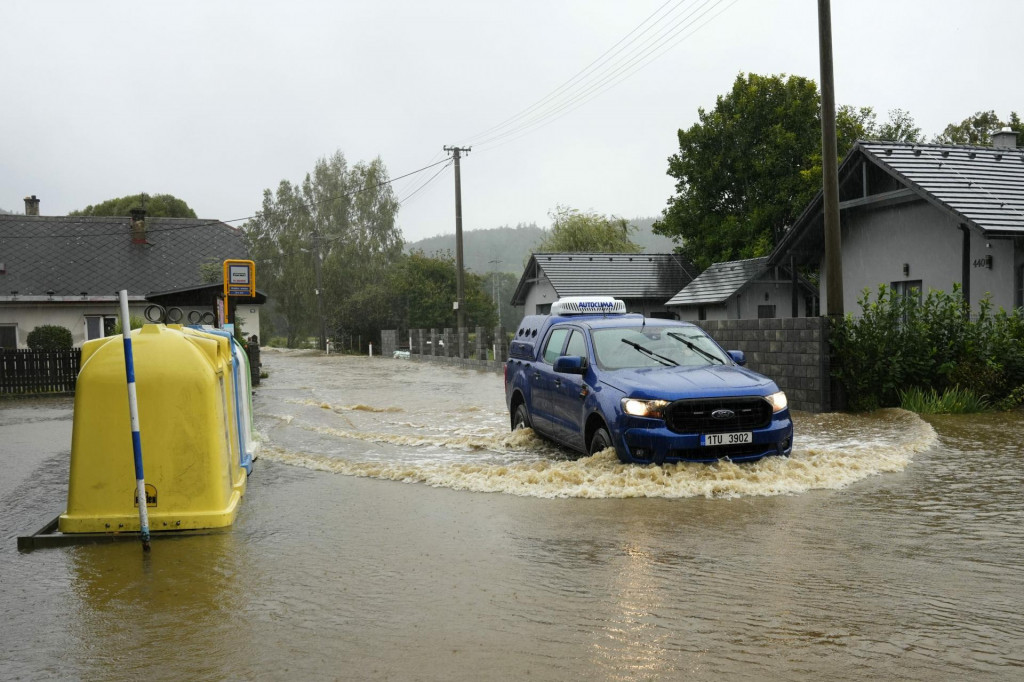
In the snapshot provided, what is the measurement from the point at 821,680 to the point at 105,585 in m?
4.19

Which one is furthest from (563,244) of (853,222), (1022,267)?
(1022,267)

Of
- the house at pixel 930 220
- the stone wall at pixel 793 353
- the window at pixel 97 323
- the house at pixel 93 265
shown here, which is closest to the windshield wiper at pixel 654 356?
the stone wall at pixel 793 353

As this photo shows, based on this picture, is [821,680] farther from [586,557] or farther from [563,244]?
[563,244]

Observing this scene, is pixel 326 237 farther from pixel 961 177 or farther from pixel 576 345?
pixel 576 345

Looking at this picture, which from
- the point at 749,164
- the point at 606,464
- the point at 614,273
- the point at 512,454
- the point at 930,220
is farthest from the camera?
the point at 614,273

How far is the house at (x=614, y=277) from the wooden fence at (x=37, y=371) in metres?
23.5

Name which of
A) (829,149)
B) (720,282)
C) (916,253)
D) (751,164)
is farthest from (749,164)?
(829,149)

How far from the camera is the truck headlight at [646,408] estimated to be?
27.7 ft

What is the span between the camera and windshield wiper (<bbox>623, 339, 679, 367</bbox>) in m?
9.83

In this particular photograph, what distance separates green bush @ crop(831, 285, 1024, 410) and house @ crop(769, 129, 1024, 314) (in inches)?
84.2

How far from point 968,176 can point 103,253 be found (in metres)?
41.2

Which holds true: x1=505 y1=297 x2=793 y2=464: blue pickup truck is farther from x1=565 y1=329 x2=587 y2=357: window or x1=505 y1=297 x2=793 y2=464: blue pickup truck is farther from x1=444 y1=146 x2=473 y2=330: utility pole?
x1=444 y1=146 x2=473 y2=330: utility pole

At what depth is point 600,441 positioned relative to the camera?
9047 mm

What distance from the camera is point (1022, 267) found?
59.1 ft
